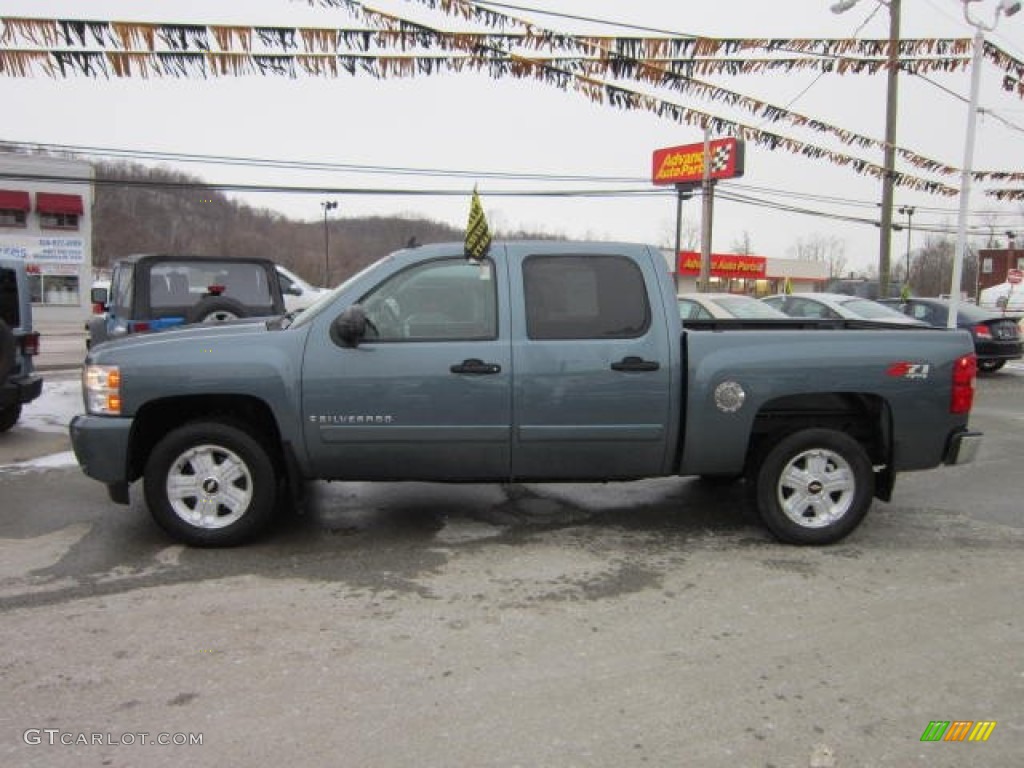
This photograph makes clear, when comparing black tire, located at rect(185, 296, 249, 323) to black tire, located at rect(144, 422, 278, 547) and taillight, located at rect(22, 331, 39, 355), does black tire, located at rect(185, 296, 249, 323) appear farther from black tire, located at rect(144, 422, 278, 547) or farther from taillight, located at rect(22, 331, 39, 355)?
black tire, located at rect(144, 422, 278, 547)

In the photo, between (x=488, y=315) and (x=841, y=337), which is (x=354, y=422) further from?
(x=841, y=337)

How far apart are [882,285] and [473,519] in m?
18.8

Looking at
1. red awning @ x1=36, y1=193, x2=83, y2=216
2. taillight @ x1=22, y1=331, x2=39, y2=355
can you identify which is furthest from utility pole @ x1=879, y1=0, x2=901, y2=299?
red awning @ x1=36, y1=193, x2=83, y2=216

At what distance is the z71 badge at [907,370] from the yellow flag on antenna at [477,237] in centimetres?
257

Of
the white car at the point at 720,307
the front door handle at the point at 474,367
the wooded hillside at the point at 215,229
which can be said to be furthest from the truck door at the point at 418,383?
the wooded hillside at the point at 215,229

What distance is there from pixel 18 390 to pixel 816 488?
25.2ft

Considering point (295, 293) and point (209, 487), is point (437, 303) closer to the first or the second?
point (209, 487)

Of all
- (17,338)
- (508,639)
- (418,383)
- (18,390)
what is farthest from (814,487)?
(17,338)

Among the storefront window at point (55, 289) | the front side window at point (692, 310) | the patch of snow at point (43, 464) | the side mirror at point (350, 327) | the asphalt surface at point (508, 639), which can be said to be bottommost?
the asphalt surface at point (508, 639)

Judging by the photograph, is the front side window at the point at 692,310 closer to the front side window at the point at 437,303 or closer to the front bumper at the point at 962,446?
the front bumper at the point at 962,446

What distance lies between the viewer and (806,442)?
16.4 feet

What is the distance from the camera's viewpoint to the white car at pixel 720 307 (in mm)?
11324

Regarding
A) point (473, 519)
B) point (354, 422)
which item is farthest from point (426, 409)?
point (473, 519)

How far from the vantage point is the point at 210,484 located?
191 inches
